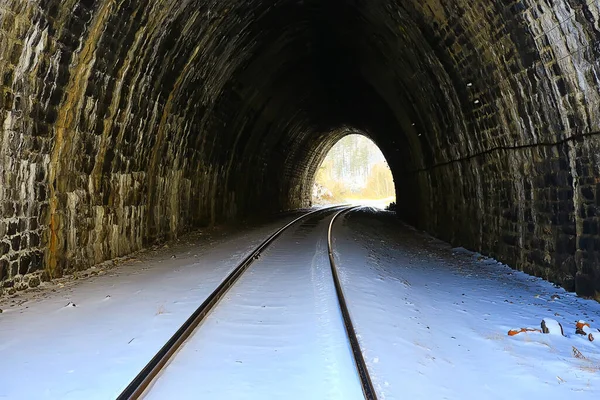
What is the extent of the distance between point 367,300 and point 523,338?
192 cm

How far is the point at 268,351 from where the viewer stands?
4.19 m

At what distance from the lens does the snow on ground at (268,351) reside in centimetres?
341

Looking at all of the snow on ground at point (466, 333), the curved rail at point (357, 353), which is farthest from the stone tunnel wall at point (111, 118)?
the snow on ground at point (466, 333)

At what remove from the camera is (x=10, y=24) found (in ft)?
18.3

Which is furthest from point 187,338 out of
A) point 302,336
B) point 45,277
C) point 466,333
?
point 45,277

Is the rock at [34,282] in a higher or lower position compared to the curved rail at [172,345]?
higher

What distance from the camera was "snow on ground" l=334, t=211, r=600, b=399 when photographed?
3.66 meters

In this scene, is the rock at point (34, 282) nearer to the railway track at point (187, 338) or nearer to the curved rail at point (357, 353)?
the railway track at point (187, 338)

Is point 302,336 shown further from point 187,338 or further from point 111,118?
point 111,118

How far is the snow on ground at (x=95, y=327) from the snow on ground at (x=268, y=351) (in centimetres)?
39

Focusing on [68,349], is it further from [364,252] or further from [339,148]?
[339,148]

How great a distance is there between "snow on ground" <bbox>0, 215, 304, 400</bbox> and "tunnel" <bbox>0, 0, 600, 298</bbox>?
104cm

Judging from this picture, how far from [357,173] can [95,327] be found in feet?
270

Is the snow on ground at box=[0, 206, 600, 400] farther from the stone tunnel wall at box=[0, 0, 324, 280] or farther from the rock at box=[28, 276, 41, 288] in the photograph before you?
the stone tunnel wall at box=[0, 0, 324, 280]
